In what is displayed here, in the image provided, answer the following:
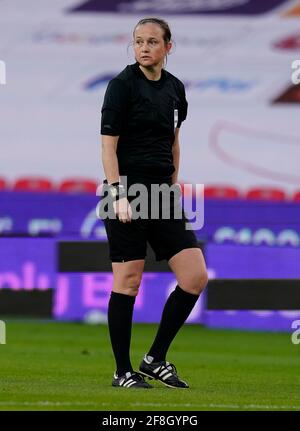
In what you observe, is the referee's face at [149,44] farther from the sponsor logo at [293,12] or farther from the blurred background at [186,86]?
the sponsor logo at [293,12]

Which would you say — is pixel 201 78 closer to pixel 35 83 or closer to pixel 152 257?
pixel 35 83

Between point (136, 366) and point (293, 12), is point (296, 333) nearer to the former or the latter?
point (136, 366)

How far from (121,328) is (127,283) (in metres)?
0.27

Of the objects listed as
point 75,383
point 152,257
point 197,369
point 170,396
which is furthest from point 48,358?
point 152,257

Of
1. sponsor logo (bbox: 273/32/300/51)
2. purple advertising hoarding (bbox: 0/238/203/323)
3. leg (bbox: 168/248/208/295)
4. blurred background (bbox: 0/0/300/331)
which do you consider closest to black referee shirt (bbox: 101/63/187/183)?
leg (bbox: 168/248/208/295)

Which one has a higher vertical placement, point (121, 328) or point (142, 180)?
point (142, 180)

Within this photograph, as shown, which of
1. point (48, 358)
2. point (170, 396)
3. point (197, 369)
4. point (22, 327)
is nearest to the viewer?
point (170, 396)

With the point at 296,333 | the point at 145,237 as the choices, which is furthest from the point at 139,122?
the point at 296,333

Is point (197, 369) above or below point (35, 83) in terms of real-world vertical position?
below

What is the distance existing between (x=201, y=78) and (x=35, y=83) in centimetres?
337

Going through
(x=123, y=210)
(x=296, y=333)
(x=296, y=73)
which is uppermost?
(x=296, y=73)

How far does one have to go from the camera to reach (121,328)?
7.59 m

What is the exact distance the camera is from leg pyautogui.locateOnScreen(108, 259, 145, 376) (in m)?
7.56
